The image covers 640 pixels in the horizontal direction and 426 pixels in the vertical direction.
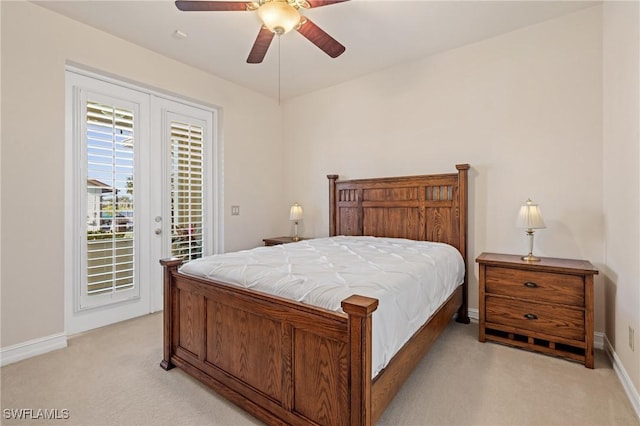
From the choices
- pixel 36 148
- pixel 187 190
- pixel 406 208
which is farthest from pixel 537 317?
pixel 36 148

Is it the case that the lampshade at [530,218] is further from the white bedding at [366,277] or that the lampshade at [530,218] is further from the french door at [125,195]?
the french door at [125,195]

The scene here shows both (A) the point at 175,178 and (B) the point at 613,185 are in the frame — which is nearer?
(B) the point at 613,185

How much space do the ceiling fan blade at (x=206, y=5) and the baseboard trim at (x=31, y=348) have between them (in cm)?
280

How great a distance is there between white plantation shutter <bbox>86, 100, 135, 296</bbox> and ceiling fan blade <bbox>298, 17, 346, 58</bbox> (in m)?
2.18

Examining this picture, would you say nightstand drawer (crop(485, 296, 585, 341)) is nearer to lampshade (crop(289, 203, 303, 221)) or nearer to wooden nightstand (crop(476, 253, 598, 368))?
wooden nightstand (crop(476, 253, 598, 368))

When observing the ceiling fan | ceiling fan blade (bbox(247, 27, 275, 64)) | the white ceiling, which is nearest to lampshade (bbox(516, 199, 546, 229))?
the white ceiling

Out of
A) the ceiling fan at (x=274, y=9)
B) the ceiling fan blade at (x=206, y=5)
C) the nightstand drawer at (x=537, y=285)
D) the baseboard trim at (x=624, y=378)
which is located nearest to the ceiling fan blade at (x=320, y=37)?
the ceiling fan at (x=274, y=9)

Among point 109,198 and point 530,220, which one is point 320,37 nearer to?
point 530,220

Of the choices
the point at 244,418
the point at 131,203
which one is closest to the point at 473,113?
the point at 244,418

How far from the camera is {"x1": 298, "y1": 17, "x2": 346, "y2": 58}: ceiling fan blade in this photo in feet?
7.09

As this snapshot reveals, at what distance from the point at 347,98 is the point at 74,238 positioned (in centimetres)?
346

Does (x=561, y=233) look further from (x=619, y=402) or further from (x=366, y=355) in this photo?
(x=366, y=355)

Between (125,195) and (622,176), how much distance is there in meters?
4.26

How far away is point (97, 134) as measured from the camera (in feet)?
9.79
